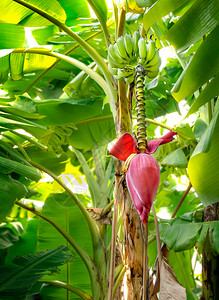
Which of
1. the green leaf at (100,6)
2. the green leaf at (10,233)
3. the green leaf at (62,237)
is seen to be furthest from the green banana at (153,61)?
the green leaf at (10,233)

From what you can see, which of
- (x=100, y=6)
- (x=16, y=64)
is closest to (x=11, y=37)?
(x=16, y=64)

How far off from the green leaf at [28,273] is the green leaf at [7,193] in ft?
0.96

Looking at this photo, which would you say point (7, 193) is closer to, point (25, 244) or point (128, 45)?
point (128, 45)

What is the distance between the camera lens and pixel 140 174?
1.40 feet

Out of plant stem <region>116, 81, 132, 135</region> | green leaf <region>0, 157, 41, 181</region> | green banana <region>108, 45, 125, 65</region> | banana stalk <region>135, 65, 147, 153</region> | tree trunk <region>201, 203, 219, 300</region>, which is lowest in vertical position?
tree trunk <region>201, 203, 219, 300</region>

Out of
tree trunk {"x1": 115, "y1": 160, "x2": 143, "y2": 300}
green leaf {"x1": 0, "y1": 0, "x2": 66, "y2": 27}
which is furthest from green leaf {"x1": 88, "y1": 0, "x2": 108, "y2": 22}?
tree trunk {"x1": 115, "y1": 160, "x2": 143, "y2": 300}

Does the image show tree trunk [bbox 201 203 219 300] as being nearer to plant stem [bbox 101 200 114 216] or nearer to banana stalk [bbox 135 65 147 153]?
plant stem [bbox 101 200 114 216]

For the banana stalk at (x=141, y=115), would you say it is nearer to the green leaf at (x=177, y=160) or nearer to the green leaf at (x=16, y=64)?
the green leaf at (x=177, y=160)

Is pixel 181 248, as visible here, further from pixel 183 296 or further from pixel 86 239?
pixel 86 239

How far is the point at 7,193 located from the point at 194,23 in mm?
609

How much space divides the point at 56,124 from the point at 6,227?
683 mm

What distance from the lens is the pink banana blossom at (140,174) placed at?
415 mm

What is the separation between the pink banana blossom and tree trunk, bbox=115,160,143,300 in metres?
0.20

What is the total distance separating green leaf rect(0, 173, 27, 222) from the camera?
87 centimetres
